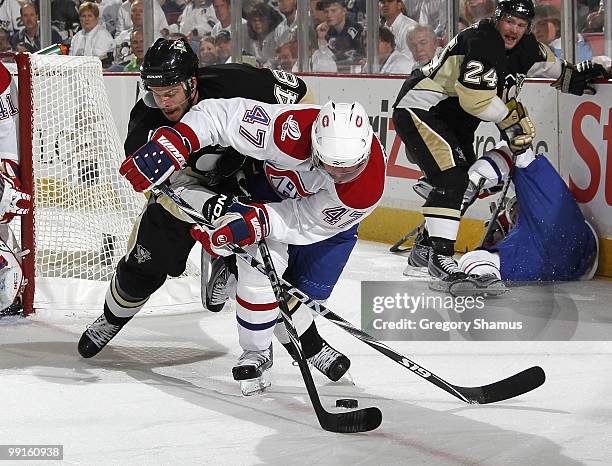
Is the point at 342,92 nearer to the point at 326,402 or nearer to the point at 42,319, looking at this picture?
the point at 42,319

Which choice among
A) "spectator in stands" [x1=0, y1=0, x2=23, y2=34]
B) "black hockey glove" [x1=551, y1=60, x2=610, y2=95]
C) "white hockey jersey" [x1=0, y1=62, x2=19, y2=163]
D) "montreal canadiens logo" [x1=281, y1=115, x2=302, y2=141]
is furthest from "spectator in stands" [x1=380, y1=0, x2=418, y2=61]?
"spectator in stands" [x1=0, y1=0, x2=23, y2=34]

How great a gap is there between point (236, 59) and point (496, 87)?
3416 millimetres

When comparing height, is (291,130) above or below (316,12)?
below

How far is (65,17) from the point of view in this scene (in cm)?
934

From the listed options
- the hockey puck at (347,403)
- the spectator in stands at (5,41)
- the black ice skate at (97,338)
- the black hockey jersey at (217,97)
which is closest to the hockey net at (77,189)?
the black ice skate at (97,338)

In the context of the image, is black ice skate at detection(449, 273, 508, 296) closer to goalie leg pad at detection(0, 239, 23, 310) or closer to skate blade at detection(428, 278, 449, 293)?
skate blade at detection(428, 278, 449, 293)

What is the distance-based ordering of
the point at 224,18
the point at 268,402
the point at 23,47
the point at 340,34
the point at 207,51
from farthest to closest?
the point at 23,47 → the point at 207,51 → the point at 224,18 → the point at 340,34 → the point at 268,402

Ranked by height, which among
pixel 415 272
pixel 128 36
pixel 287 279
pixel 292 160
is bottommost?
pixel 415 272

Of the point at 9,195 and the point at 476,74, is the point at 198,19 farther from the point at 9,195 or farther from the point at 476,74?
the point at 9,195

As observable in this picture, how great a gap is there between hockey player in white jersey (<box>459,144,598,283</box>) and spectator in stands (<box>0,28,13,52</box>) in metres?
5.66

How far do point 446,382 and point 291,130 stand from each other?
0.78 m

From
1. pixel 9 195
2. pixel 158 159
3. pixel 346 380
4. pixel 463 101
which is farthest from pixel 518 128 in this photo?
pixel 158 159

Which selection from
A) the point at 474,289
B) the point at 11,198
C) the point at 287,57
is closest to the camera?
the point at 11,198

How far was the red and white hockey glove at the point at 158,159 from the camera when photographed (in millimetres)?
3367
